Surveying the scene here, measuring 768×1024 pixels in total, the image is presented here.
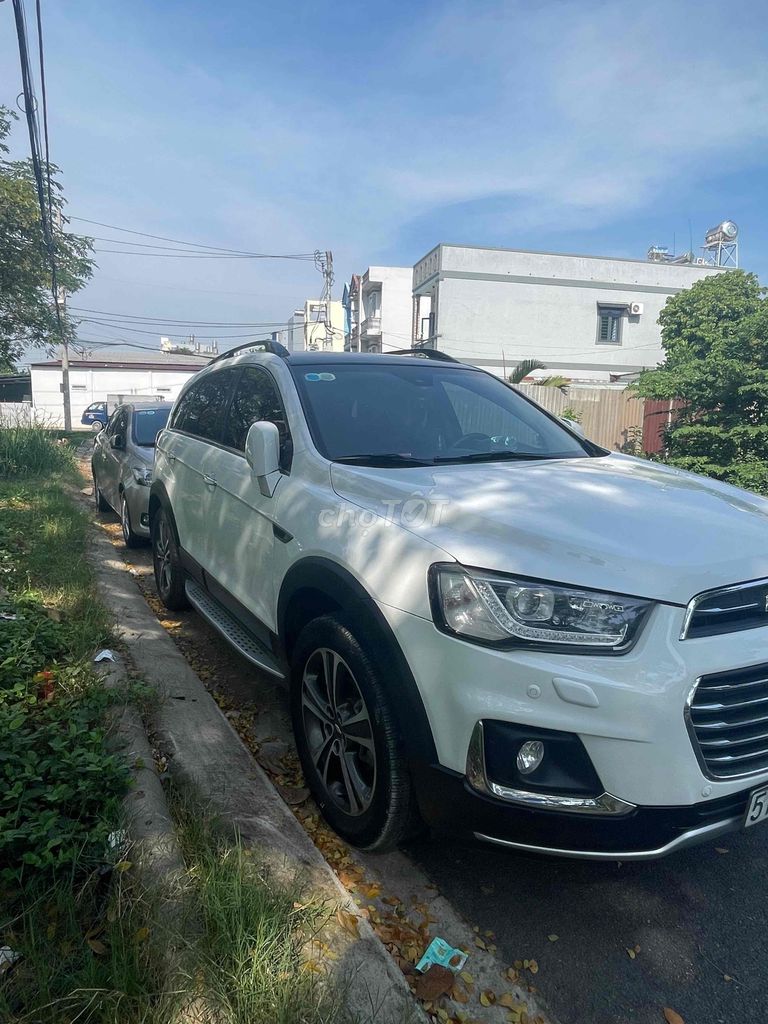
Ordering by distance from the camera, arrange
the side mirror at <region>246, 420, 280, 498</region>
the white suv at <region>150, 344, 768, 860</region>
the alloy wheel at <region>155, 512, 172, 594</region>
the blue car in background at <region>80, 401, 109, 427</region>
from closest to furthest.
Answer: the white suv at <region>150, 344, 768, 860</region> → the side mirror at <region>246, 420, 280, 498</region> → the alloy wheel at <region>155, 512, 172, 594</region> → the blue car in background at <region>80, 401, 109, 427</region>

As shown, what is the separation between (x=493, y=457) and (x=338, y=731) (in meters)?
1.40

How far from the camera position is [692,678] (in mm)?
2008

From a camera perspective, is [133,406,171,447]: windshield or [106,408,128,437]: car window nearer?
[133,406,171,447]: windshield

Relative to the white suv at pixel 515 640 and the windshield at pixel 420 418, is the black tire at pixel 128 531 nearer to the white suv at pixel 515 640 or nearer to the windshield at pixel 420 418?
the windshield at pixel 420 418

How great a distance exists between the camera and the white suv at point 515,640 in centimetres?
202

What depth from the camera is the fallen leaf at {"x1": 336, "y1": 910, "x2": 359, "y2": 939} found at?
2.21 metres

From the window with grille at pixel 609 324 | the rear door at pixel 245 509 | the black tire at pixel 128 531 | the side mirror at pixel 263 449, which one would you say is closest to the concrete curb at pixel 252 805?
the rear door at pixel 245 509

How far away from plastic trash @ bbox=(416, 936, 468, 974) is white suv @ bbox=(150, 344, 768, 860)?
34cm

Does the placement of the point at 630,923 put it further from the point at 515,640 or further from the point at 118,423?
the point at 118,423

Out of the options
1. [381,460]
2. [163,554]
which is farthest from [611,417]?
[381,460]

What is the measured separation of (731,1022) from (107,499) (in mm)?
8495

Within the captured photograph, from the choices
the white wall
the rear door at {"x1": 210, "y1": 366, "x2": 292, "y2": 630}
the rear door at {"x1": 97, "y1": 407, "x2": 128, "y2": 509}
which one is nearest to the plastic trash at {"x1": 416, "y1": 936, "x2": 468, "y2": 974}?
the rear door at {"x1": 210, "y1": 366, "x2": 292, "y2": 630}

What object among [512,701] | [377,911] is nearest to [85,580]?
[377,911]

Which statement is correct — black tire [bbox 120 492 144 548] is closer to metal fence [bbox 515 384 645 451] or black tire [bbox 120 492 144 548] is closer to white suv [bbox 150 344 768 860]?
white suv [bbox 150 344 768 860]
